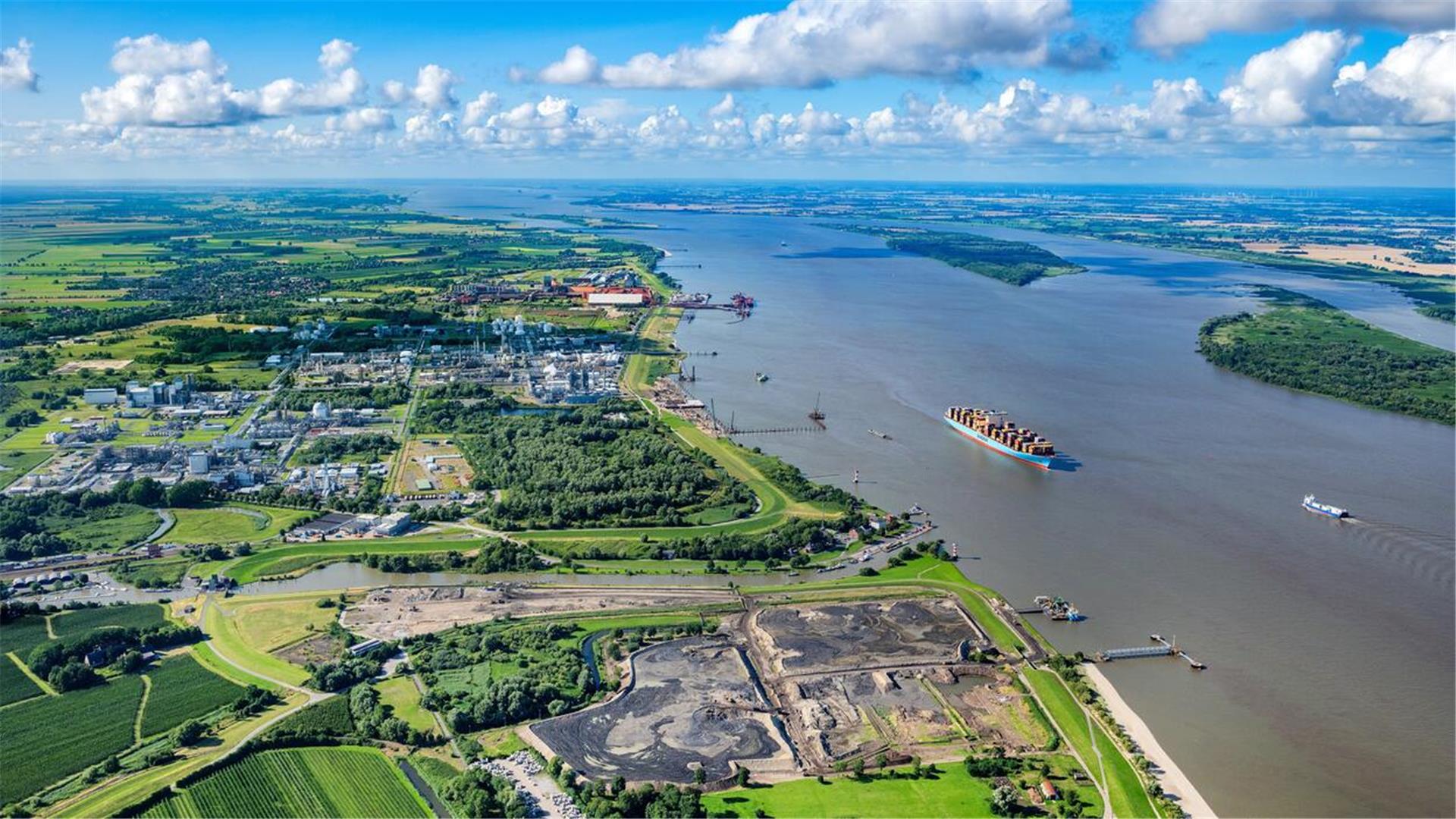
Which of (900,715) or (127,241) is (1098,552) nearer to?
(900,715)

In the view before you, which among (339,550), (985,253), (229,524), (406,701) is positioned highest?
(985,253)

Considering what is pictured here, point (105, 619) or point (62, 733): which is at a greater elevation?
point (105, 619)

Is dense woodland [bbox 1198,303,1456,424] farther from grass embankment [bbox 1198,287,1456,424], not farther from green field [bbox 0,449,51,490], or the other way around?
green field [bbox 0,449,51,490]

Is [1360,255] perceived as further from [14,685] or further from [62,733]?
[14,685]

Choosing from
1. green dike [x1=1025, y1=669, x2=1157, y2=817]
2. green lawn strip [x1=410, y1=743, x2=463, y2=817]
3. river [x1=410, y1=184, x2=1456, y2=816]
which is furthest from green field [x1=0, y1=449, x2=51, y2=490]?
green dike [x1=1025, y1=669, x2=1157, y2=817]

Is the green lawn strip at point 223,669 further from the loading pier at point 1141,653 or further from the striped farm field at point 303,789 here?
the loading pier at point 1141,653

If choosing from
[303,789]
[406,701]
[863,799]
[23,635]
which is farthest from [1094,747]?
[23,635]
